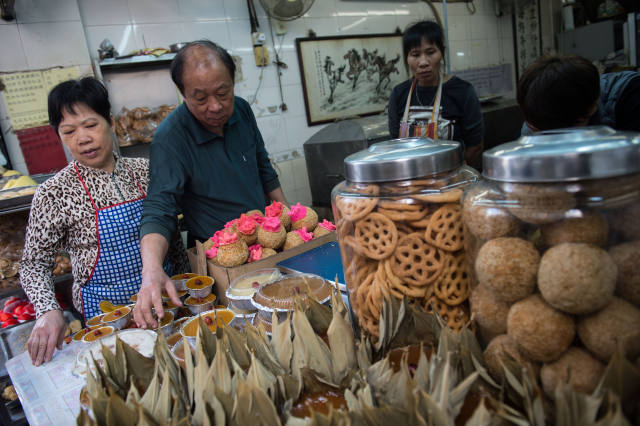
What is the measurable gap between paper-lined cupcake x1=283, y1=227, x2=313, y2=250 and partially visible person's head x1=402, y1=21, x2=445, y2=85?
1.45 m

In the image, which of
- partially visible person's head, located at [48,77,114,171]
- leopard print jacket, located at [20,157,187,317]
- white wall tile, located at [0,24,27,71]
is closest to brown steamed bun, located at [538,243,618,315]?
leopard print jacket, located at [20,157,187,317]

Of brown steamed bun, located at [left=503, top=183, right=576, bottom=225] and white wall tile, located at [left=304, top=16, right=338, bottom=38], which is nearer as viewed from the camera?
brown steamed bun, located at [left=503, top=183, right=576, bottom=225]

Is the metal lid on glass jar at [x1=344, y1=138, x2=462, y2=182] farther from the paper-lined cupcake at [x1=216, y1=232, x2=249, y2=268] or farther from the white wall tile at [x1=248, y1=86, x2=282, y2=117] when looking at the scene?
the white wall tile at [x1=248, y1=86, x2=282, y2=117]

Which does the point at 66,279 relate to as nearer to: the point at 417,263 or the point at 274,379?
the point at 274,379

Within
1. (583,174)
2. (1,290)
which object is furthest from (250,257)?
(1,290)

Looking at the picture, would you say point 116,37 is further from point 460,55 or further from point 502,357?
point 460,55

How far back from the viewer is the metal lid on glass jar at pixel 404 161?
790mm

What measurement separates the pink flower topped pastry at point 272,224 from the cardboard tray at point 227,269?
0.34 ft

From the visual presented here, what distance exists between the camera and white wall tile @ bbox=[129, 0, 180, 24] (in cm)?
363

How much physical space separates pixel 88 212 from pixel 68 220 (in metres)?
0.08

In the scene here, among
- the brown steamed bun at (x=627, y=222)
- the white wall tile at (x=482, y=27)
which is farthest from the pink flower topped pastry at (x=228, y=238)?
the white wall tile at (x=482, y=27)

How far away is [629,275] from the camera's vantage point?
1.85ft

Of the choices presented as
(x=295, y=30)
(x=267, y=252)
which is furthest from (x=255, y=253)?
(x=295, y=30)

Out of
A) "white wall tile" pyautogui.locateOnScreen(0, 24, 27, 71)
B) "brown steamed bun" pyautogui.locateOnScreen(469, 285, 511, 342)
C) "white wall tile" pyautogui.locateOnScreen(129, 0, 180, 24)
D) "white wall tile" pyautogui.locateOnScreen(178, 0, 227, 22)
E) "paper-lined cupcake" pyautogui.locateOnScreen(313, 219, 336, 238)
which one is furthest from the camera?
"white wall tile" pyautogui.locateOnScreen(178, 0, 227, 22)
